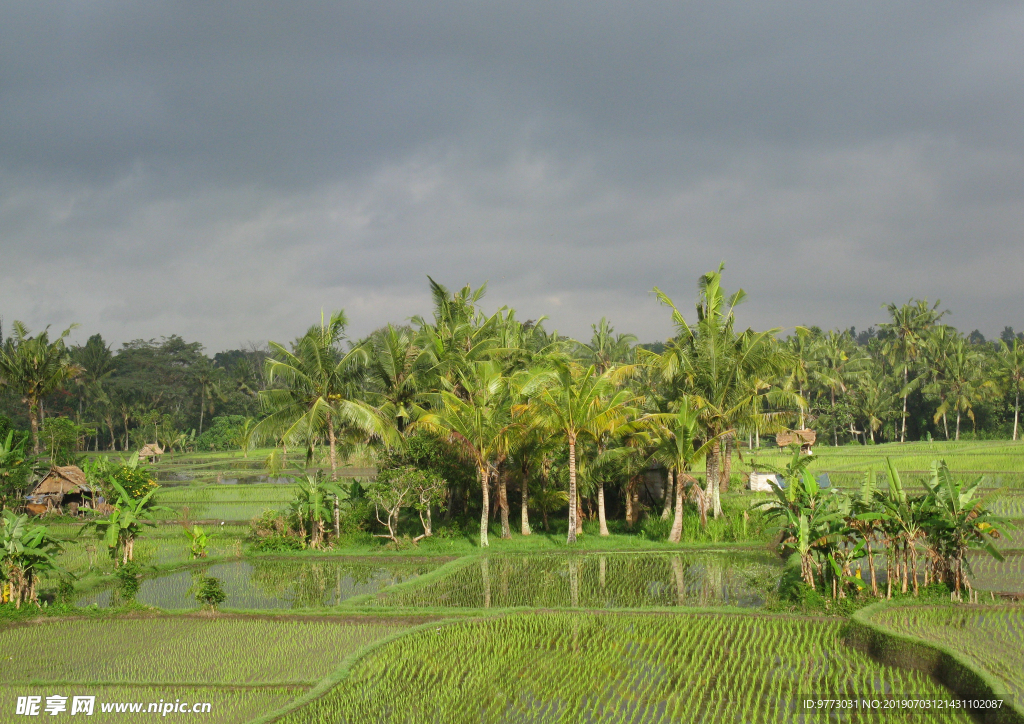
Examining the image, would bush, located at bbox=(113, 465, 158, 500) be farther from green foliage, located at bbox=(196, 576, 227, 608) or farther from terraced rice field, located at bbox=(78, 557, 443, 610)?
green foliage, located at bbox=(196, 576, 227, 608)

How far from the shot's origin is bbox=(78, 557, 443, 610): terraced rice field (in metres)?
12.1

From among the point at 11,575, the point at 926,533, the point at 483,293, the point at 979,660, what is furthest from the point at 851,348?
the point at 11,575

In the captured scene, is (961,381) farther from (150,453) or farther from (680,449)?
(150,453)

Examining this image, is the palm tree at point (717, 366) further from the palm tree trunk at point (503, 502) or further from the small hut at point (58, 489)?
the small hut at point (58, 489)

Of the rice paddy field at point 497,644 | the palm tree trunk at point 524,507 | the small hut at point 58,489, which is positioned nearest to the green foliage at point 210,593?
the rice paddy field at point 497,644

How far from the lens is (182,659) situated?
29.3 feet

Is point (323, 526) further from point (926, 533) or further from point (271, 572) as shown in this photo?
point (926, 533)

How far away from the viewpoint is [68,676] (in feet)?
27.7

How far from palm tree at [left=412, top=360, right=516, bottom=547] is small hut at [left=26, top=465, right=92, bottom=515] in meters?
12.6

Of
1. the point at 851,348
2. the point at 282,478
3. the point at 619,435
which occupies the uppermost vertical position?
the point at 851,348

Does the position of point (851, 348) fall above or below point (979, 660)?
above

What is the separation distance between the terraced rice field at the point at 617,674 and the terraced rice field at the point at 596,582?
1.46 m

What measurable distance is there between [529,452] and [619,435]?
6.91 feet

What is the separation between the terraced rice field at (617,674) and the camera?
7.01m
